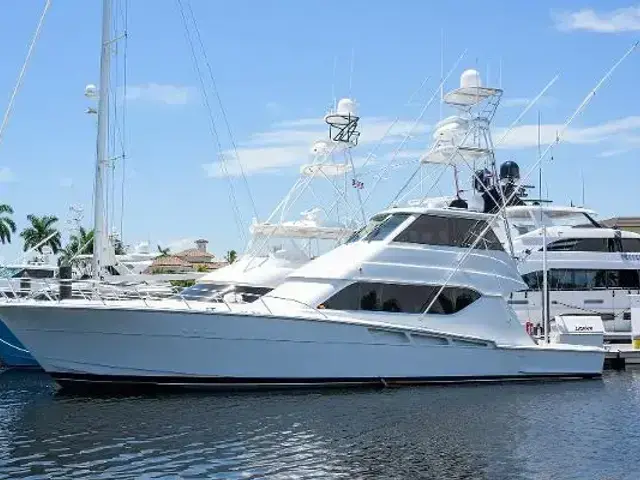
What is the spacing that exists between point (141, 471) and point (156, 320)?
7047 millimetres

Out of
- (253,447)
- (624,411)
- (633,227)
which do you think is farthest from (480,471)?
Result: (633,227)

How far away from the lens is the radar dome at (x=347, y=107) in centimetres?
2830

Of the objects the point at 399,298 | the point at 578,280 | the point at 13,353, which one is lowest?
the point at 13,353

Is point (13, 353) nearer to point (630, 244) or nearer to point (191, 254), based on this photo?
point (630, 244)

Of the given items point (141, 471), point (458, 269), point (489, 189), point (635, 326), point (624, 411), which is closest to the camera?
point (141, 471)

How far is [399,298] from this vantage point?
21.6 meters

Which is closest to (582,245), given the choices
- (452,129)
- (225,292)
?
(452,129)

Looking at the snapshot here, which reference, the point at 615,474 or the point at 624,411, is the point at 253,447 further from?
the point at 624,411

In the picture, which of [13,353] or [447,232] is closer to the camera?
[447,232]

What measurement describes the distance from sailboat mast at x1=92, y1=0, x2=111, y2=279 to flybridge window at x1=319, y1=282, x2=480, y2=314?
22.3 ft

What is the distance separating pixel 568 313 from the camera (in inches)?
1241

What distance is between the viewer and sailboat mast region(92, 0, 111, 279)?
23.1m

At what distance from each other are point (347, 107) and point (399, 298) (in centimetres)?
916

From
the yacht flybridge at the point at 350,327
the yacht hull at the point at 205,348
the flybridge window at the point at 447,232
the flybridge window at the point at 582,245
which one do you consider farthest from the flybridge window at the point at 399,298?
the flybridge window at the point at 582,245
